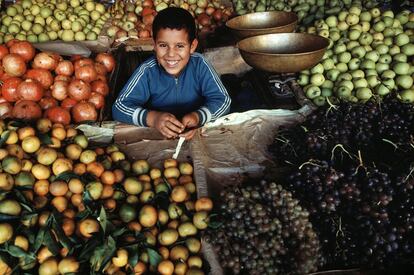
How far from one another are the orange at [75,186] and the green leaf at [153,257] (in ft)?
1.58

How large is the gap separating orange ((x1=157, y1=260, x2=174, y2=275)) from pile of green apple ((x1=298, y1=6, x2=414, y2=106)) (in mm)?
→ 1780

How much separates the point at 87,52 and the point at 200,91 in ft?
5.05

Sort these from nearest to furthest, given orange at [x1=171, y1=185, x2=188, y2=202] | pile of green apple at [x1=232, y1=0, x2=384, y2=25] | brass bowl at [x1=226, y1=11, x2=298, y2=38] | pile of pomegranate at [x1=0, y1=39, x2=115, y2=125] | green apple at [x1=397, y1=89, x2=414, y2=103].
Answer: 1. orange at [x1=171, y1=185, x2=188, y2=202]
2. pile of pomegranate at [x1=0, y1=39, x2=115, y2=125]
3. green apple at [x1=397, y1=89, x2=414, y2=103]
4. brass bowl at [x1=226, y1=11, x2=298, y2=38]
5. pile of green apple at [x1=232, y1=0, x2=384, y2=25]

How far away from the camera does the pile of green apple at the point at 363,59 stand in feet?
9.59

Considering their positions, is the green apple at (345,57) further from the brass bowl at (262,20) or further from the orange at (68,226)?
the orange at (68,226)

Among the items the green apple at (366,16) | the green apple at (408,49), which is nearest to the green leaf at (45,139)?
the green apple at (408,49)

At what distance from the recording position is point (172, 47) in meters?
2.44

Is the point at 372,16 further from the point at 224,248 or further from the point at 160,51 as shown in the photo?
the point at 224,248

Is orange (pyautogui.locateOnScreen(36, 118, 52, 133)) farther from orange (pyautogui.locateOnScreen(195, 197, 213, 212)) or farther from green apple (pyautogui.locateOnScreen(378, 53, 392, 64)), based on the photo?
green apple (pyautogui.locateOnScreen(378, 53, 392, 64))

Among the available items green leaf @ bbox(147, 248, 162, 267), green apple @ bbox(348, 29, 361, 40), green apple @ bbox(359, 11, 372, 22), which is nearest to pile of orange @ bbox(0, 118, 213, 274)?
green leaf @ bbox(147, 248, 162, 267)

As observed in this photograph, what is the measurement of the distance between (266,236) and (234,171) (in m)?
0.69

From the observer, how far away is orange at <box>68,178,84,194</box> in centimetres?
181

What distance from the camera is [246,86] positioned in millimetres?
3518

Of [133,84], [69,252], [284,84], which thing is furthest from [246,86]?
[69,252]
